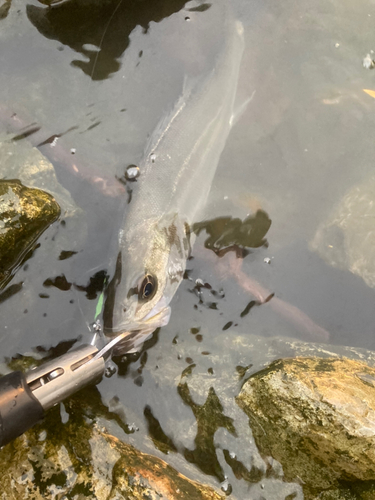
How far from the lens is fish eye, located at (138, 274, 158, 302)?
3.15 m

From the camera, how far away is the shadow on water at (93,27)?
13.2ft

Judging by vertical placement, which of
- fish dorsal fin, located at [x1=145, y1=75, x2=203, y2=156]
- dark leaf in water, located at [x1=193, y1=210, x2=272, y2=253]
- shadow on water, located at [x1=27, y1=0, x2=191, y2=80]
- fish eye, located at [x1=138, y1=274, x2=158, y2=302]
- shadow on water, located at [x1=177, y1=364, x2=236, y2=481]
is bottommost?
shadow on water, located at [x1=177, y1=364, x2=236, y2=481]

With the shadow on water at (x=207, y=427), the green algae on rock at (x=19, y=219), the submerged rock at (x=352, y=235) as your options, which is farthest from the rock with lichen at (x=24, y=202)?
the submerged rock at (x=352, y=235)

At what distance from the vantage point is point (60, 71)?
403 cm

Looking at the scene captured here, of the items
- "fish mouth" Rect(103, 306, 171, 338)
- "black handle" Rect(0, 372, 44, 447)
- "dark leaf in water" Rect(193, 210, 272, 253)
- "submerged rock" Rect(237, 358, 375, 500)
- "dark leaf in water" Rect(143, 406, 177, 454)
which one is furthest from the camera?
"dark leaf in water" Rect(193, 210, 272, 253)

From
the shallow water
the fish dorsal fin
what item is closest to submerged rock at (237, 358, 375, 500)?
the shallow water

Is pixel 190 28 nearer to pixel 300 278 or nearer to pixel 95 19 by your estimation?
pixel 95 19

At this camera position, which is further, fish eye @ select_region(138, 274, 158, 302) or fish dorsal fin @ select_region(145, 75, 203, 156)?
fish dorsal fin @ select_region(145, 75, 203, 156)

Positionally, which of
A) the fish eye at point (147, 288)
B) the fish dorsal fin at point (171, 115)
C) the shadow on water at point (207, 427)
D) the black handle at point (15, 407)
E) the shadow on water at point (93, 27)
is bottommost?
the shadow on water at point (207, 427)

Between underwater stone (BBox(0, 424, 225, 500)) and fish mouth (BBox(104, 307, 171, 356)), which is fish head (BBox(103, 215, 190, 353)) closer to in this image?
fish mouth (BBox(104, 307, 171, 356))

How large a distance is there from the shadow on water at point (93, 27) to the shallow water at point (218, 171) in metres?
0.01

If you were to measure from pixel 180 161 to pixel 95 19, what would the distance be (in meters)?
1.85

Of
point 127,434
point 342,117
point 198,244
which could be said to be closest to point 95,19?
point 198,244

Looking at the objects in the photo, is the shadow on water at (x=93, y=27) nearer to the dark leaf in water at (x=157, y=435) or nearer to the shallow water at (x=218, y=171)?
the shallow water at (x=218, y=171)
